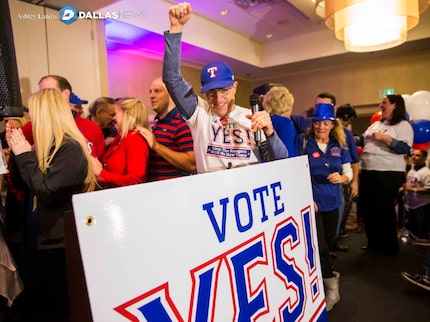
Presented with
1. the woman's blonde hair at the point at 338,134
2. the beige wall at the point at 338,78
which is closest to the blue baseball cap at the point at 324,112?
the woman's blonde hair at the point at 338,134

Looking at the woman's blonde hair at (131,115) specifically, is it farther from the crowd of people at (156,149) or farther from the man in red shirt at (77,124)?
the man in red shirt at (77,124)

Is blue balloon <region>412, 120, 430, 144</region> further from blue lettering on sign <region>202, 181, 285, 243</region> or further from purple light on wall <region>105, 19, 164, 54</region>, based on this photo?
purple light on wall <region>105, 19, 164, 54</region>

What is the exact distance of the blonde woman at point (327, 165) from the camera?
1.94 meters

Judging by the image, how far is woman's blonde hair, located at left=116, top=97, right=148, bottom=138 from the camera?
1.66m

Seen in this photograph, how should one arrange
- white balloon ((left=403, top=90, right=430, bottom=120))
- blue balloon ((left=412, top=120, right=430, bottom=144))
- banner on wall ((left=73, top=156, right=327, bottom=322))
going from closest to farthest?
banner on wall ((left=73, top=156, right=327, bottom=322)) < blue balloon ((left=412, top=120, right=430, bottom=144)) < white balloon ((left=403, top=90, right=430, bottom=120))

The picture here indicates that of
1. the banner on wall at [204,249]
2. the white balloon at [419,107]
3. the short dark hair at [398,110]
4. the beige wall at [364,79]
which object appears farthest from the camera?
the beige wall at [364,79]

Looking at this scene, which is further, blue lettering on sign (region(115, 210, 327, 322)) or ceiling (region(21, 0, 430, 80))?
ceiling (region(21, 0, 430, 80))

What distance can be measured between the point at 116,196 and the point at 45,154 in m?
0.84

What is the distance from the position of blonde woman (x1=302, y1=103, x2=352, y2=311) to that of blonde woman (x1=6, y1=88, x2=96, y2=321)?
1.43m

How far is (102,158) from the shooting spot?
192 centimetres

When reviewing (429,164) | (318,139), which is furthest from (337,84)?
(318,139)

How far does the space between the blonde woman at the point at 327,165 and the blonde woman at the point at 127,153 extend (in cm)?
113

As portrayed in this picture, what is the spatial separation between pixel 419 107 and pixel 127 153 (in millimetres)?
3295

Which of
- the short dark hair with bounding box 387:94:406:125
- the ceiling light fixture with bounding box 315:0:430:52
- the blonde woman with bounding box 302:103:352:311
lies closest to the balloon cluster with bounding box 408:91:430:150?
the short dark hair with bounding box 387:94:406:125
